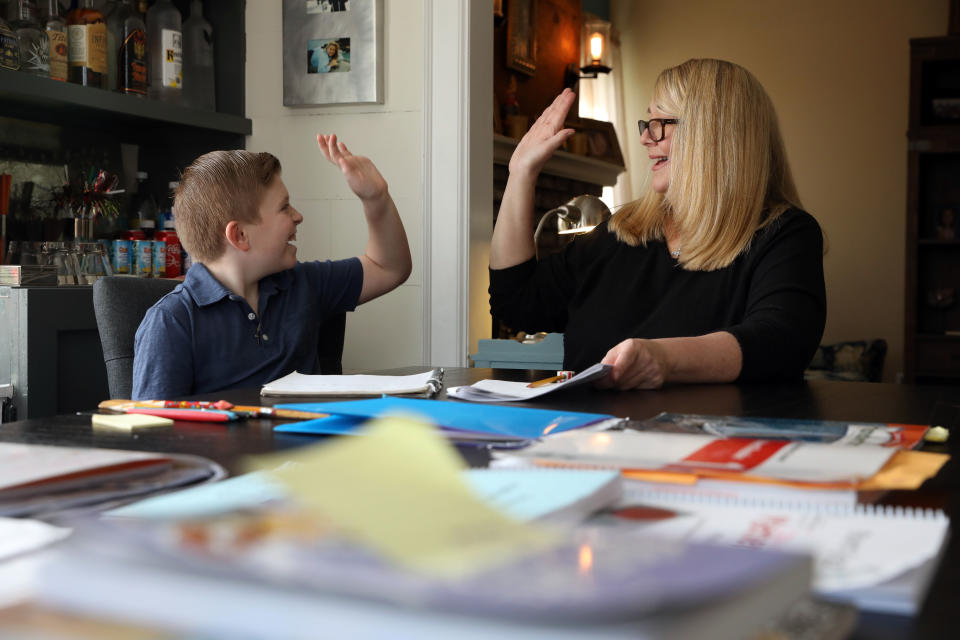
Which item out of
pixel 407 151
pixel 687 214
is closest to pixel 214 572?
pixel 687 214

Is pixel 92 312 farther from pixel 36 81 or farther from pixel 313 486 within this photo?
pixel 313 486

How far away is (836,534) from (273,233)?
5.10ft

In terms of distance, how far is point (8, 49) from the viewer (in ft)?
7.75

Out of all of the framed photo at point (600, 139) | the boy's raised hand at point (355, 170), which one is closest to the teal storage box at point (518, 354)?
the boy's raised hand at point (355, 170)

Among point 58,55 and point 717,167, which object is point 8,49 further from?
point 717,167

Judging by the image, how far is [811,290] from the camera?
66.4 inches

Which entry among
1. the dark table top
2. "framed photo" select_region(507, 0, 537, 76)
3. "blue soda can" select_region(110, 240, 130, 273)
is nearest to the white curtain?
"framed photo" select_region(507, 0, 537, 76)

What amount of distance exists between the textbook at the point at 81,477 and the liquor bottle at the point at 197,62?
2503mm

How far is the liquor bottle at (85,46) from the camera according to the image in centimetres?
259

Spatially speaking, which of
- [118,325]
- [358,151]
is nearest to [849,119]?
[358,151]

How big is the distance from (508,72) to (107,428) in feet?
13.9

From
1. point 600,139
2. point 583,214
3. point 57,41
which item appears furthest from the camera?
point 600,139

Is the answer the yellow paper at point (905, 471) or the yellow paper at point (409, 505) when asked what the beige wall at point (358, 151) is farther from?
the yellow paper at point (409, 505)

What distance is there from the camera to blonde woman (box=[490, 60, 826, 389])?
174cm
